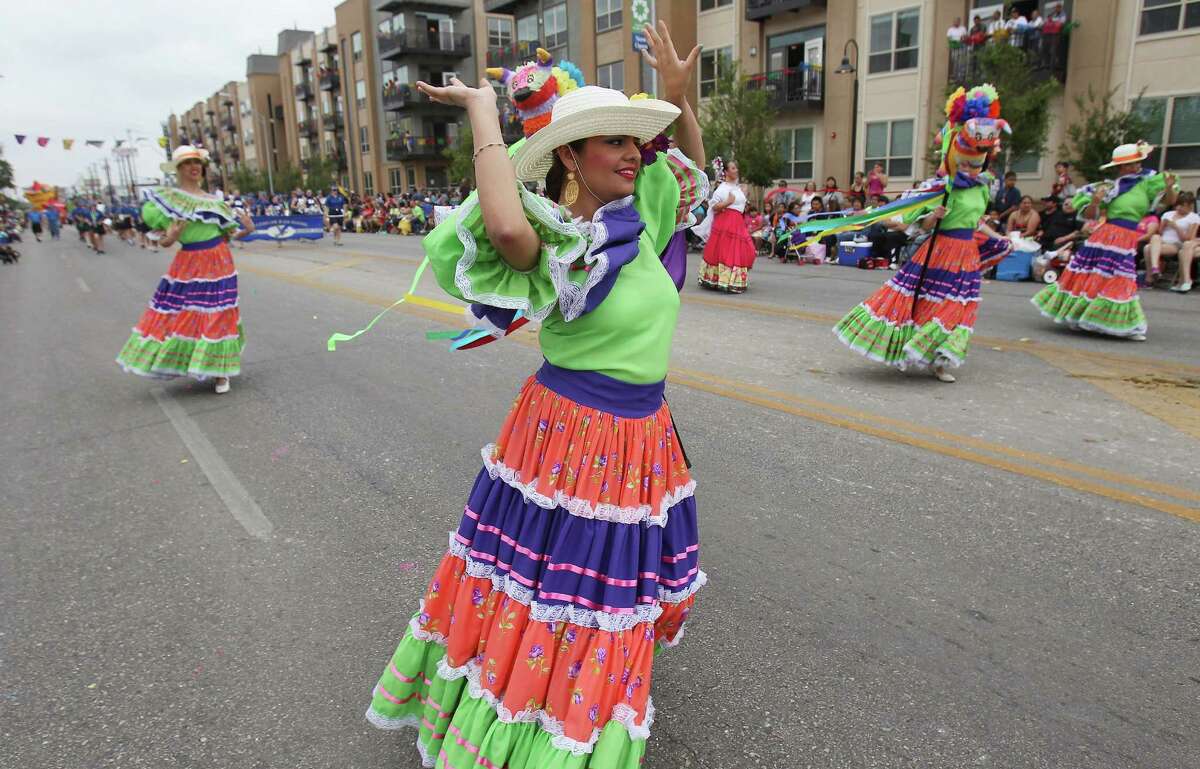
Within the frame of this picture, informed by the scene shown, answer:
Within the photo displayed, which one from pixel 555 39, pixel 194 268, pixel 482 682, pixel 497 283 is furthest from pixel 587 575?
pixel 555 39

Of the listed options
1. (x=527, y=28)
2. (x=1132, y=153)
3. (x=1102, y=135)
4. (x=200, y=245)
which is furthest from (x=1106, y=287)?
(x=527, y=28)

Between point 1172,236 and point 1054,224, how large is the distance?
2.34 metres

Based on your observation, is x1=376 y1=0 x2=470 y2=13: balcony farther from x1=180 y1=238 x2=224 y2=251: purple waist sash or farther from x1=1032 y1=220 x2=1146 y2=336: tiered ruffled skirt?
x1=1032 y1=220 x2=1146 y2=336: tiered ruffled skirt

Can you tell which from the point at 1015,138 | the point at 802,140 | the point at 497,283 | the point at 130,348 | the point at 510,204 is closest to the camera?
the point at 510,204

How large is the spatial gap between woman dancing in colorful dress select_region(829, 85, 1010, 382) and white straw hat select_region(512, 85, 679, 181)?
16.8 ft

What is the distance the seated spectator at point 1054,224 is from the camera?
14828 mm

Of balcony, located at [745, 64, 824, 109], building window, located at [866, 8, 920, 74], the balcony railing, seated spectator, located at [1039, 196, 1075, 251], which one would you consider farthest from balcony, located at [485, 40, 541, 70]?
seated spectator, located at [1039, 196, 1075, 251]

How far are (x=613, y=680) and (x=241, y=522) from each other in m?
3.08

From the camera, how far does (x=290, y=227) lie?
28.8 metres

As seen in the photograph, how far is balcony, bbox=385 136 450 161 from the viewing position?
54219 mm

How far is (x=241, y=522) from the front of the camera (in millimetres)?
4438

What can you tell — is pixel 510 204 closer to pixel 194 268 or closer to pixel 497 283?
pixel 497 283

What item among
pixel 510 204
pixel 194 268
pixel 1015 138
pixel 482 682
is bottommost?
pixel 482 682

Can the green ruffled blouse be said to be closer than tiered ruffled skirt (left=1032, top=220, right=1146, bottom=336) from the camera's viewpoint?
Yes
